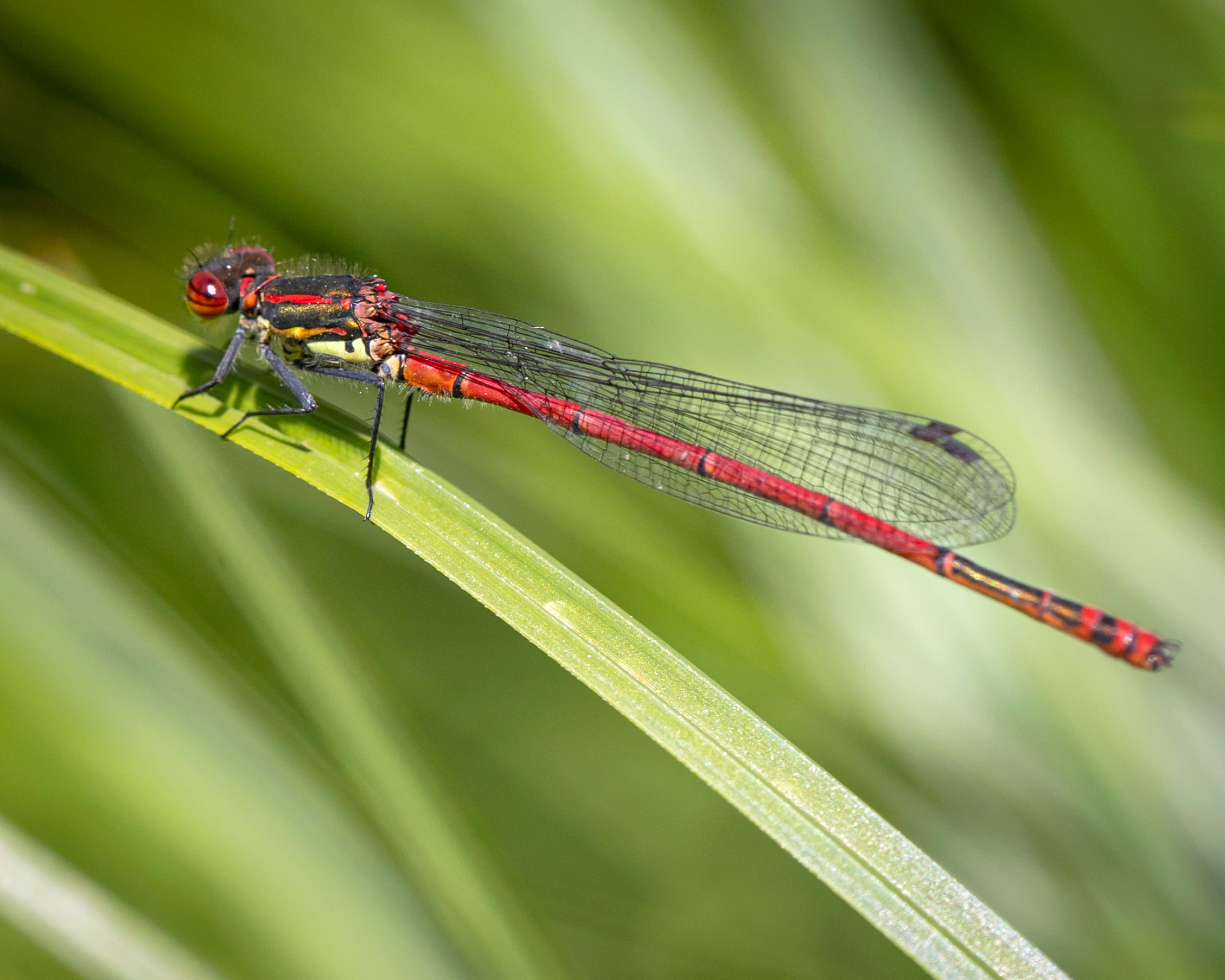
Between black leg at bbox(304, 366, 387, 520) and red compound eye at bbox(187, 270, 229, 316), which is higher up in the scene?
red compound eye at bbox(187, 270, 229, 316)

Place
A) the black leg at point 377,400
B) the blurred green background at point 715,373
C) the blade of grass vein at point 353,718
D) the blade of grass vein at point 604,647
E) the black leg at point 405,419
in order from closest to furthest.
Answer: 1. the blade of grass vein at point 604,647
2. the blade of grass vein at point 353,718
3. the black leg at point 377,400
4. the blurred green background at point 715,373
5. the black leg at point 405,419

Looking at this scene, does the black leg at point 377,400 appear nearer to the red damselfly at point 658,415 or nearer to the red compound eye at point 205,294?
the red damselfly at point 658,415

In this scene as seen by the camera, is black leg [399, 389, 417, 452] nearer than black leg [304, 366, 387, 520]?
No

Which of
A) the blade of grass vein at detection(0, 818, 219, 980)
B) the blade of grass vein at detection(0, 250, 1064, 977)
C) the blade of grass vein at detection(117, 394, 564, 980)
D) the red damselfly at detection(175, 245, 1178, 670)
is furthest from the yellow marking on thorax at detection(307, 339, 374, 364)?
the blade of grass vein at detection(0, 818, 219, 980)

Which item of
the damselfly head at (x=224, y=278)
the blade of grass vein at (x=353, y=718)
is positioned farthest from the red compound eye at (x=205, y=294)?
the blade of grass vein at (x=353, y=718)

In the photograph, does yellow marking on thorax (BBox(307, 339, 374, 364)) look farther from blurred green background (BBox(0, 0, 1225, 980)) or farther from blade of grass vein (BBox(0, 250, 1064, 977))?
blade of grass vein (BBox(0, 250, 1064, 977))

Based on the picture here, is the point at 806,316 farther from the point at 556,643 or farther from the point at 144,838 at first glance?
the point at 144,838

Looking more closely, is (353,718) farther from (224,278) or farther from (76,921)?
(224,278)

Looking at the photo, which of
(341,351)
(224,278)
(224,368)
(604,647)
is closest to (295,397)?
(224,368)
